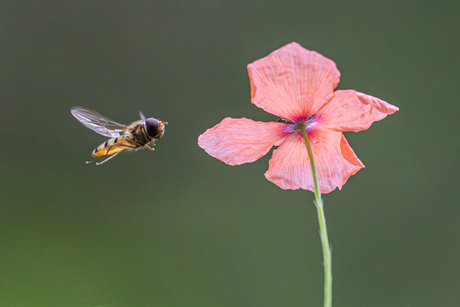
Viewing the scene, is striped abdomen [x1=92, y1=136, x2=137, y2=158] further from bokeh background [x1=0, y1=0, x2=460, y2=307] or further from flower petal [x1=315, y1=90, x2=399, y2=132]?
bokeh background [x1=0, y1=0, x2=460, y2=307]

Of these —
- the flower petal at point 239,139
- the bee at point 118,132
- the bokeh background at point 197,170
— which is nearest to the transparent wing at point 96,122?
the bee at point 118,132

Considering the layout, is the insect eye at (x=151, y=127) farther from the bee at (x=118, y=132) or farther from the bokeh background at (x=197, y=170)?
the bokeh background at (x=197, y=170)

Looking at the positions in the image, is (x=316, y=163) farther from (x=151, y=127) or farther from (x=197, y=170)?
(x=197, y=170)

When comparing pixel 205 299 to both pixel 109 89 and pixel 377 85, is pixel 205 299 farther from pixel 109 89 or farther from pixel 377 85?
pixel 377 85

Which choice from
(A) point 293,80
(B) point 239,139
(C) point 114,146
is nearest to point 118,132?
(C) point 114,146

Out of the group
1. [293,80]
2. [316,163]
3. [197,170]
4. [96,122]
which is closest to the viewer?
[293,80]

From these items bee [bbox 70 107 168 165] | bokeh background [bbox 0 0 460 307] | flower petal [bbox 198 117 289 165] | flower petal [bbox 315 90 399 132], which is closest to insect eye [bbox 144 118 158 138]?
bee [bbox 70 107 168 165]

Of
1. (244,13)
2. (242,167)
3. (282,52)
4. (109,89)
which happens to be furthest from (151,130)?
(244,13)
